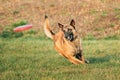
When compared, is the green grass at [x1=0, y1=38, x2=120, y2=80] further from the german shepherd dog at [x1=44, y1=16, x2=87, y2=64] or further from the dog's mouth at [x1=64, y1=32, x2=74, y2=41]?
the dog's mouth at [x1=64, y1=32, x2=74, y2=41]

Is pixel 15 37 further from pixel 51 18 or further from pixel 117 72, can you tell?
pixel 117 72

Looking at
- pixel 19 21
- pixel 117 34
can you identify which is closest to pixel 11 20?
pixel 19 21

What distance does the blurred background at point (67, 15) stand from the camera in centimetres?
2296

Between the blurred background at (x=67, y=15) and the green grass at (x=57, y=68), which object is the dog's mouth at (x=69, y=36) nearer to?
the green grass at (x=57, y=68)

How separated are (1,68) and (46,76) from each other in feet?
6.12

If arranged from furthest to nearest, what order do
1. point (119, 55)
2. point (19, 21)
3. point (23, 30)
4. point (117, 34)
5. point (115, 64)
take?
point (19, 21) → point (23, 30) → point (117, 34) → point (119, 55) → point (115, 64)

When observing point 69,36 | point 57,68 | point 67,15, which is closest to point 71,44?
point 69,36

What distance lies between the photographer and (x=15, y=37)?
22.3 meters

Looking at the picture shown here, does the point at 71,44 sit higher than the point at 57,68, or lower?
higher

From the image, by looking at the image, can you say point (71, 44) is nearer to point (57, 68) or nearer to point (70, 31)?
point (70, 31)

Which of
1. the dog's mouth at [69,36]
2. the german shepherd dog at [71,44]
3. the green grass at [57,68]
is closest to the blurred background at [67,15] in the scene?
the green grass at [57,68]

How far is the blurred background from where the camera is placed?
75.3 ft

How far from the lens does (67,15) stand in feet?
86.2

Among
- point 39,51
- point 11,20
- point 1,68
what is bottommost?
point 11,20
